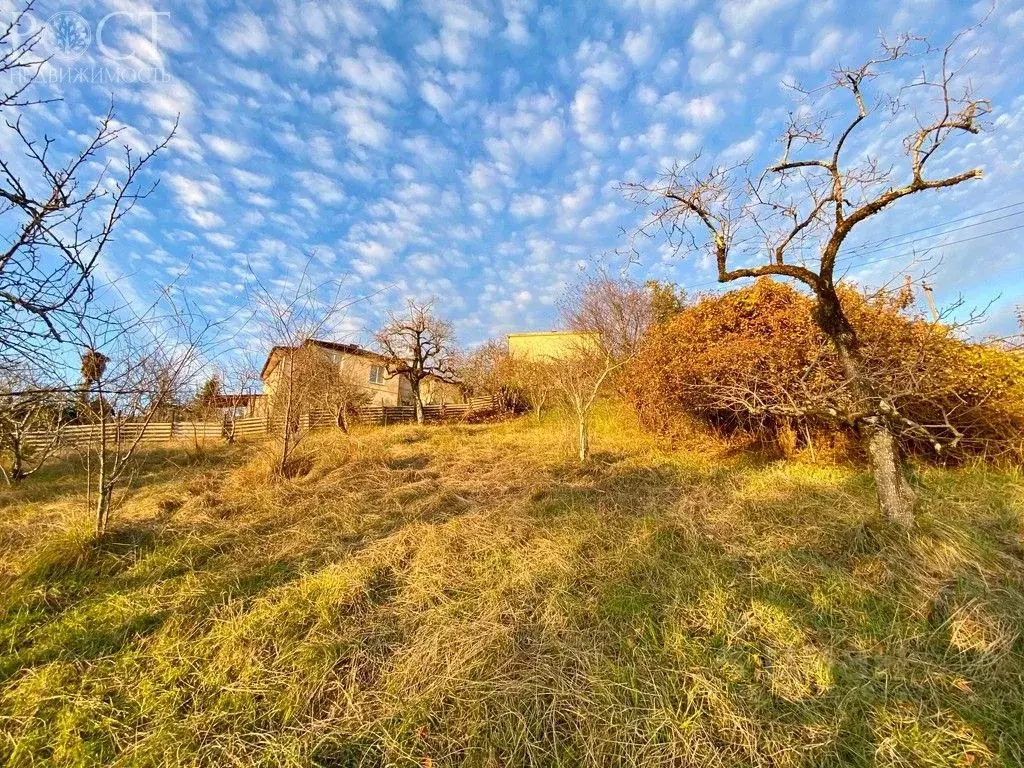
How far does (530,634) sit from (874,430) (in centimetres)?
348

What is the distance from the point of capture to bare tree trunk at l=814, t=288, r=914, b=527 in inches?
139

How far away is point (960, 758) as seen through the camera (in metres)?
1.81

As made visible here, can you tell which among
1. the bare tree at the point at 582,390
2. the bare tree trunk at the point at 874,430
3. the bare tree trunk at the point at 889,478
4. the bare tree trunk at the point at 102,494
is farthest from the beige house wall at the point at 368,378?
the bare tree trunk at the point at 889,478

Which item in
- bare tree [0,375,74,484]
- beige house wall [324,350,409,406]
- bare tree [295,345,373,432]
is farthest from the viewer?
beige house wall [324,350,409,406]

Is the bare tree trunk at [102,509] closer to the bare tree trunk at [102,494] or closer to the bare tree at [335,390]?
the bare tree trunk at [102,494]

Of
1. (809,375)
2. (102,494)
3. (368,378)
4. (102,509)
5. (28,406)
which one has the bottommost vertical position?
(102,509)

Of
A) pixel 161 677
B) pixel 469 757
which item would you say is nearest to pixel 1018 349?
pixel 469 757

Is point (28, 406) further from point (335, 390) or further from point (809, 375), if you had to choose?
point (335, 390)

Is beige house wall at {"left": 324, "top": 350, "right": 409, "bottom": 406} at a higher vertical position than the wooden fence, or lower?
higher

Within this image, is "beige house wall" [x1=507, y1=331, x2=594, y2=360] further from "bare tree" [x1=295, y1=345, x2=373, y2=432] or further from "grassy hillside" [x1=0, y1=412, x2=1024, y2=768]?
"grassy hillside" [x1=0, y1=412, x2=1024, y2=768]

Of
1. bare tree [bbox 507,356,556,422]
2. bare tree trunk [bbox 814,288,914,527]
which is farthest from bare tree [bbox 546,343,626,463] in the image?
bare tree trunk [bbox 814,288,914,527]

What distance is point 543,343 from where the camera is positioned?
21.8 m

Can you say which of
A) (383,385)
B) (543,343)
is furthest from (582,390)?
(383,385)

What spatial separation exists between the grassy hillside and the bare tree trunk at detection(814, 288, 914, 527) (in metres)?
0.22
